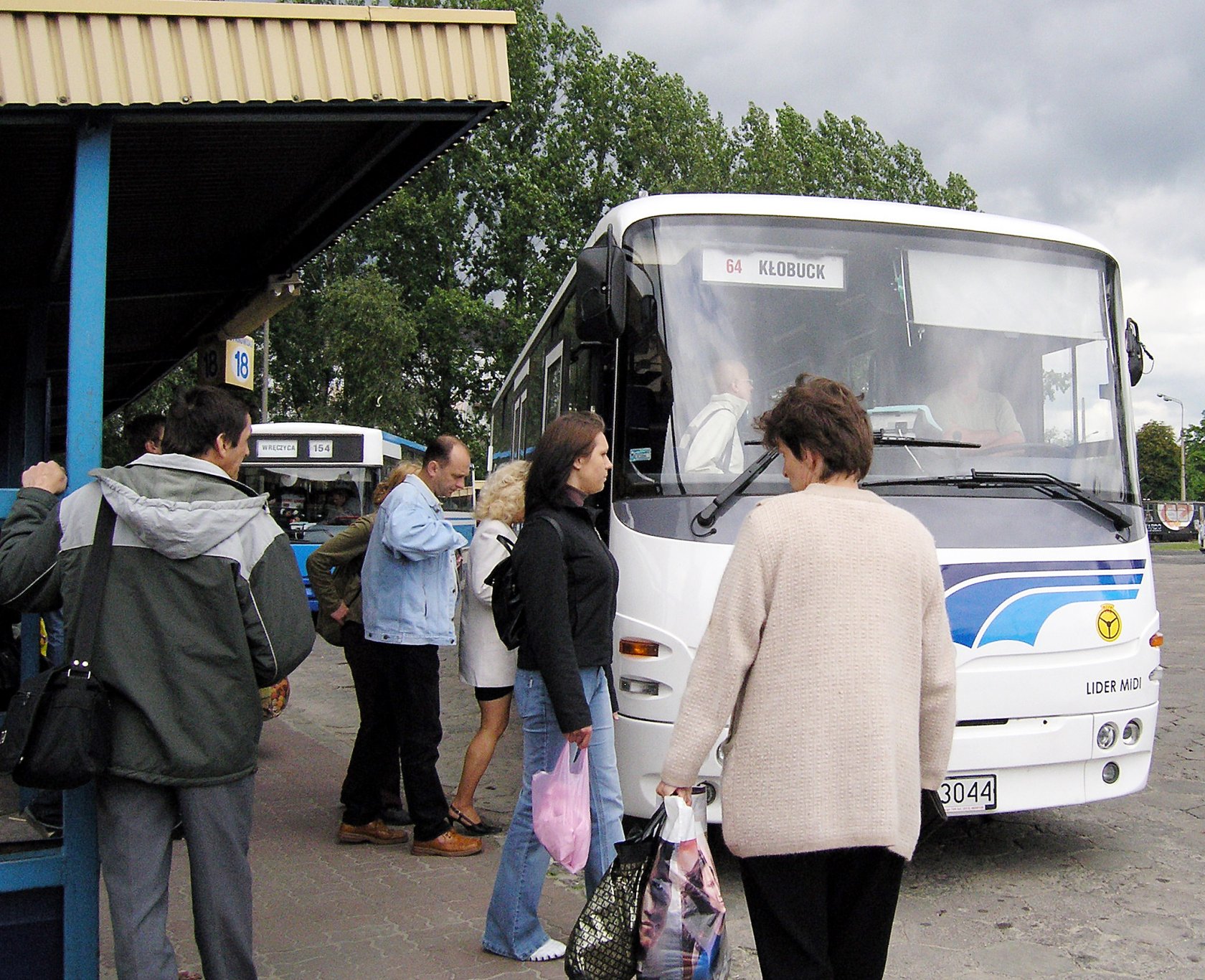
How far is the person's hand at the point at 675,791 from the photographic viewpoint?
8.94ft

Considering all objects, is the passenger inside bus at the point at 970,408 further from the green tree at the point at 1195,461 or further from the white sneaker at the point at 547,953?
the green tree at the point at 1195,461

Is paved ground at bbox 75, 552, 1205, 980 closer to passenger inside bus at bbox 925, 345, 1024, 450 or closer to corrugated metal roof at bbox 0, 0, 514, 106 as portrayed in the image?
passenger inside bus at bbox 925, 345, 1024, 450

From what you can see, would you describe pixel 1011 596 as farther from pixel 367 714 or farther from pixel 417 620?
pixel 367 714

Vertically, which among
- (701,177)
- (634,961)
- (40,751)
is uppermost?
(701,177)

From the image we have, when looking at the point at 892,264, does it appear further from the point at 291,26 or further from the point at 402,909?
the point at 402,909

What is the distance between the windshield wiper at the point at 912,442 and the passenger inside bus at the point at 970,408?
0.02 m

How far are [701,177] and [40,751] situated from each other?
121 feet

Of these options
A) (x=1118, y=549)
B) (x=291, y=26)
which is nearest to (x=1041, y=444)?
(x=1118, y=549)

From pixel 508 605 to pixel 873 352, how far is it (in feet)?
7.76

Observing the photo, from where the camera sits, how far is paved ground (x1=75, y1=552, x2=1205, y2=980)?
417cm

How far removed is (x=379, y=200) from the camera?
4.45 metres

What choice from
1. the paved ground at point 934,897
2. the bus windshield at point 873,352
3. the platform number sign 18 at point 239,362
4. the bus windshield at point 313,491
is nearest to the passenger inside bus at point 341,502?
the bus windshield at point 313,491

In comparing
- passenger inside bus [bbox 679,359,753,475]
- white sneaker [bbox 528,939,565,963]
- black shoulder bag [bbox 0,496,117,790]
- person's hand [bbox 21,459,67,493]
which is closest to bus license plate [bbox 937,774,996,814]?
passenger inside bus [bbox 679,359,753,475]

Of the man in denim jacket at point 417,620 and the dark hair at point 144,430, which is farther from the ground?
the dark hair at point 144,430
